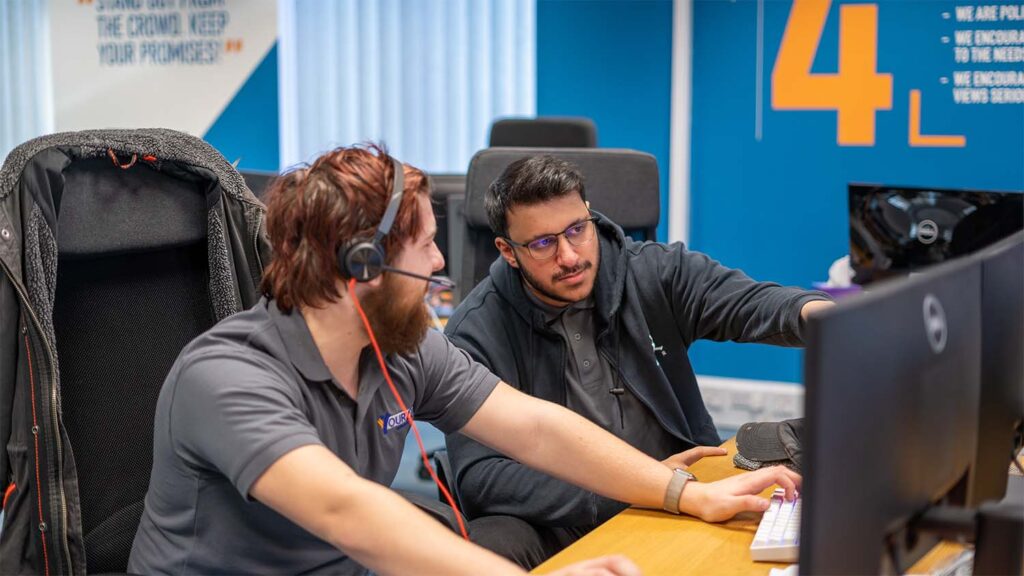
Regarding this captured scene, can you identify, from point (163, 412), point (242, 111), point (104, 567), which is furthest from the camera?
point (242, 111)

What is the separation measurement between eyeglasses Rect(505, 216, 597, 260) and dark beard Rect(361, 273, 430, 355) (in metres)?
0.68

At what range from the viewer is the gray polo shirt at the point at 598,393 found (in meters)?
2.15

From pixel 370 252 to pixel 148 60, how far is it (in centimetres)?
492

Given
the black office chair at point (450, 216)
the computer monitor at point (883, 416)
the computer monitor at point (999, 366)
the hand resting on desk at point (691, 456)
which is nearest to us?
the computer monitor at point (883, 416)

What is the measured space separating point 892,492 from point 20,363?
115 centimetres

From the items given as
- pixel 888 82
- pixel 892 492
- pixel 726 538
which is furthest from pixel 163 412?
pixel 888 82

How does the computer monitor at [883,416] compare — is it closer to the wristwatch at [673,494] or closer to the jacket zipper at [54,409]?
the wristwatch at [673,494]

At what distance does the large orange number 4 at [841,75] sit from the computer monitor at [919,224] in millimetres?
1313

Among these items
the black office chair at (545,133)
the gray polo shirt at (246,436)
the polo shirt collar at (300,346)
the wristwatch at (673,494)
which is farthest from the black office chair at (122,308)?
the black office chair at (545,133)

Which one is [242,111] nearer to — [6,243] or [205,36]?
[205,36]

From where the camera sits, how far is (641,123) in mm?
4734

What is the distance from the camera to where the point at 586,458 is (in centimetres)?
163

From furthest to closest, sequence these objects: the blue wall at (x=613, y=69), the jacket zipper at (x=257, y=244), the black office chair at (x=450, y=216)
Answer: the blue wall at (x=613, y=69) → the black office chair at (x=450, y=216) → the jacket zipper at (x=257, y=244)

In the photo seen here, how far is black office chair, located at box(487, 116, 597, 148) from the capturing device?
4016 millimetres
